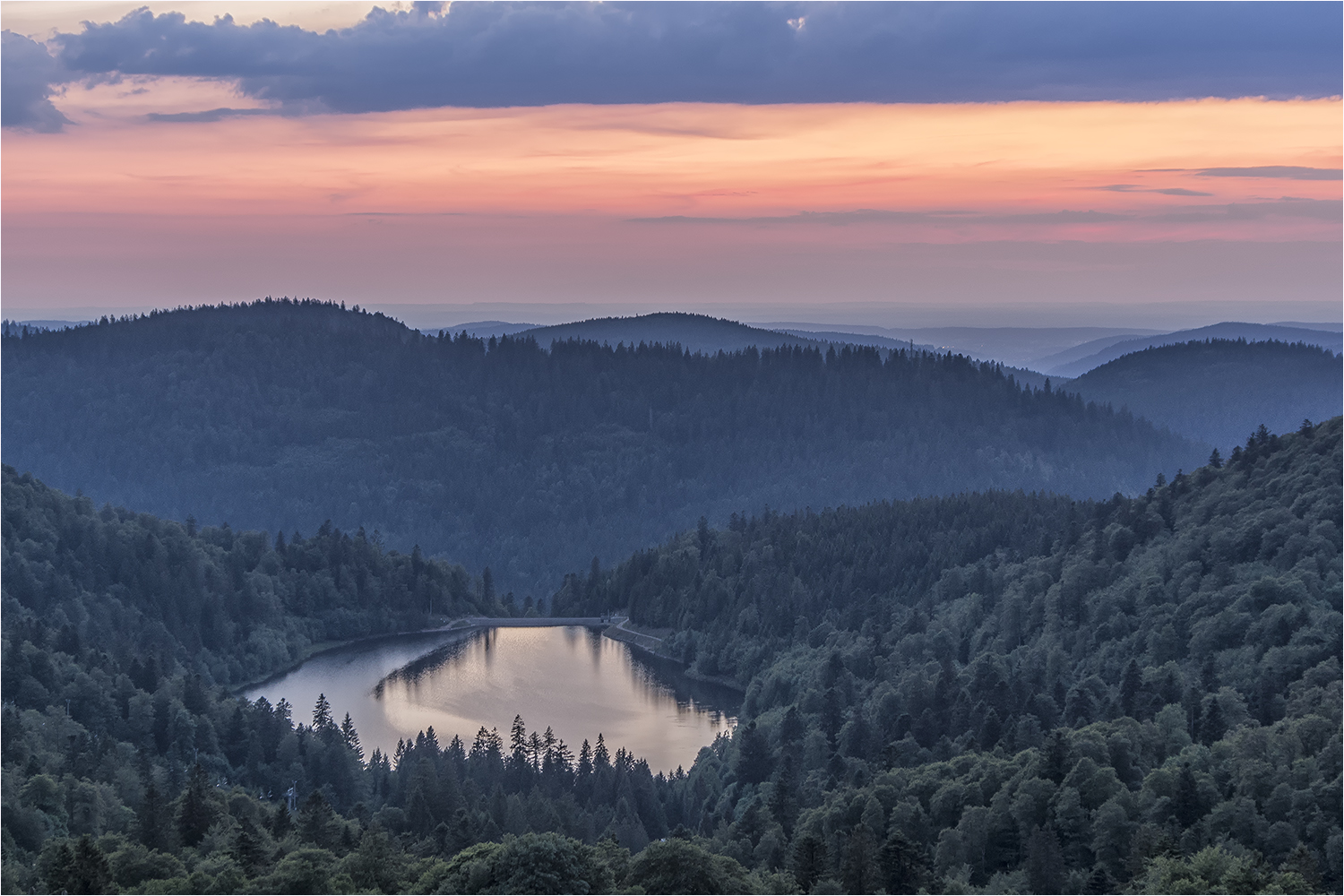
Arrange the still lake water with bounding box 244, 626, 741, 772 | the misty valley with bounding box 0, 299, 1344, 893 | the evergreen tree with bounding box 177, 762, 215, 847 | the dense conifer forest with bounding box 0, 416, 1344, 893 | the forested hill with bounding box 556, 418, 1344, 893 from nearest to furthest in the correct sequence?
the dense conifer forest with bounding box 0, 416, 1344, 893
the misty valley with bounding box 0, 299, 1344, 893
the forested hill with bounding box 556, 418, 1344, 893
the evergreen tree with bounding box 177, 762, 215, 847
the still lake water with bounding box 244, 626, 741, 772

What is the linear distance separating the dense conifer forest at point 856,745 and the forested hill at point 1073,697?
25 centimetres

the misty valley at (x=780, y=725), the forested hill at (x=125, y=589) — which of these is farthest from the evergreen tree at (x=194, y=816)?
the forested hill at (x=125, y=589)

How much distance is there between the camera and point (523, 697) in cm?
17050

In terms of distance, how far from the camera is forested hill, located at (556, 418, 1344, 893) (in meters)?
71.9

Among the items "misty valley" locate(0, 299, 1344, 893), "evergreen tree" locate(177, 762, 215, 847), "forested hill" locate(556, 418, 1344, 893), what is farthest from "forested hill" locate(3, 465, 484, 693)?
"evergreen tree" locate(177, 762, 215, 847)

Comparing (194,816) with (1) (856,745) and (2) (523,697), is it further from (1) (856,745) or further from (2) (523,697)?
(2) (523,697)

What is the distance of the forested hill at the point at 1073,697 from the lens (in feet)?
236

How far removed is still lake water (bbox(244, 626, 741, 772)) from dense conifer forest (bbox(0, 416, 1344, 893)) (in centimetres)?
534

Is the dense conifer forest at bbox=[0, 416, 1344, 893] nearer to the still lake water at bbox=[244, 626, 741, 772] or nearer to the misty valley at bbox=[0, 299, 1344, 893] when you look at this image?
the misty valley at bbox=[0, 299, 1344, 893]

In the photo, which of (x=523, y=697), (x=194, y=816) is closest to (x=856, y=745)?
(x=194, y=816)

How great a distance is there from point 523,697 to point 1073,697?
79.4m

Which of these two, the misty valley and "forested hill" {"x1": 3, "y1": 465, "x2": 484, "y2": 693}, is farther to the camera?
"forested hill" {"x1": 3, "y1": 465, "x2": 484, "y2": 693}

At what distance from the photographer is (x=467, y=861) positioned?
68.1m

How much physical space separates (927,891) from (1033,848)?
5407 mm
